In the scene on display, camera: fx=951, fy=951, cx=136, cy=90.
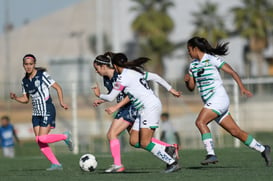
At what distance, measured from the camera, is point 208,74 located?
1511cm

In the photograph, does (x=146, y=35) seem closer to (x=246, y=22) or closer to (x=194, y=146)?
(x=246, y=22)

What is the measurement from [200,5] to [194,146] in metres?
42.0

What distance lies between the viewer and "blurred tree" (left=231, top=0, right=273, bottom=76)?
6700 centimetres

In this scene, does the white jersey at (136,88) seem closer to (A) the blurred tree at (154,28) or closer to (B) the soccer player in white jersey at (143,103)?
(B) the soccer player in white jersey at (143,103)

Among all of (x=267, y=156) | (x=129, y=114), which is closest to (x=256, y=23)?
(x=267, y=156)

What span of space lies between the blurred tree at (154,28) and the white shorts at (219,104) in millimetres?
54889

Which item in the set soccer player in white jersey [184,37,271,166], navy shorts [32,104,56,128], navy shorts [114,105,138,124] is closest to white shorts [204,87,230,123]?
soccer player in white jersey [184,37,271,166]

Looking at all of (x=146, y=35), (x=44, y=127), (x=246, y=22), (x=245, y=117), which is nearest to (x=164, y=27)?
(x=146, y=35)

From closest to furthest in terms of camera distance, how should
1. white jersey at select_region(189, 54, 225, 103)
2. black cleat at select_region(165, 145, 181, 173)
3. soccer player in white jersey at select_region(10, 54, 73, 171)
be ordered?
black cleat at select_region(165, 145, 181, 173) < white jersey at select_region(189, 54, 225, 103) < soccer player in white jersey at select_region(10, 54, 73, 171)

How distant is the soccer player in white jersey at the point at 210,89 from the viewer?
1503 centimetres

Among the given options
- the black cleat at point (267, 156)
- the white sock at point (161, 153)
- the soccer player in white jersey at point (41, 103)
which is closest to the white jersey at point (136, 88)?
the white sock at point (161, 153)

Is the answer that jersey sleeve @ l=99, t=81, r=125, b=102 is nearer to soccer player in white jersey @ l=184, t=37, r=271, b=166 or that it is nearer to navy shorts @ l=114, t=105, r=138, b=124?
navy shorts @ l=114, t=105, r=138, b=124

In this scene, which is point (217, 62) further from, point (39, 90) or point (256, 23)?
point (256, 23)

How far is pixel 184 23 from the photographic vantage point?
2933 inches
